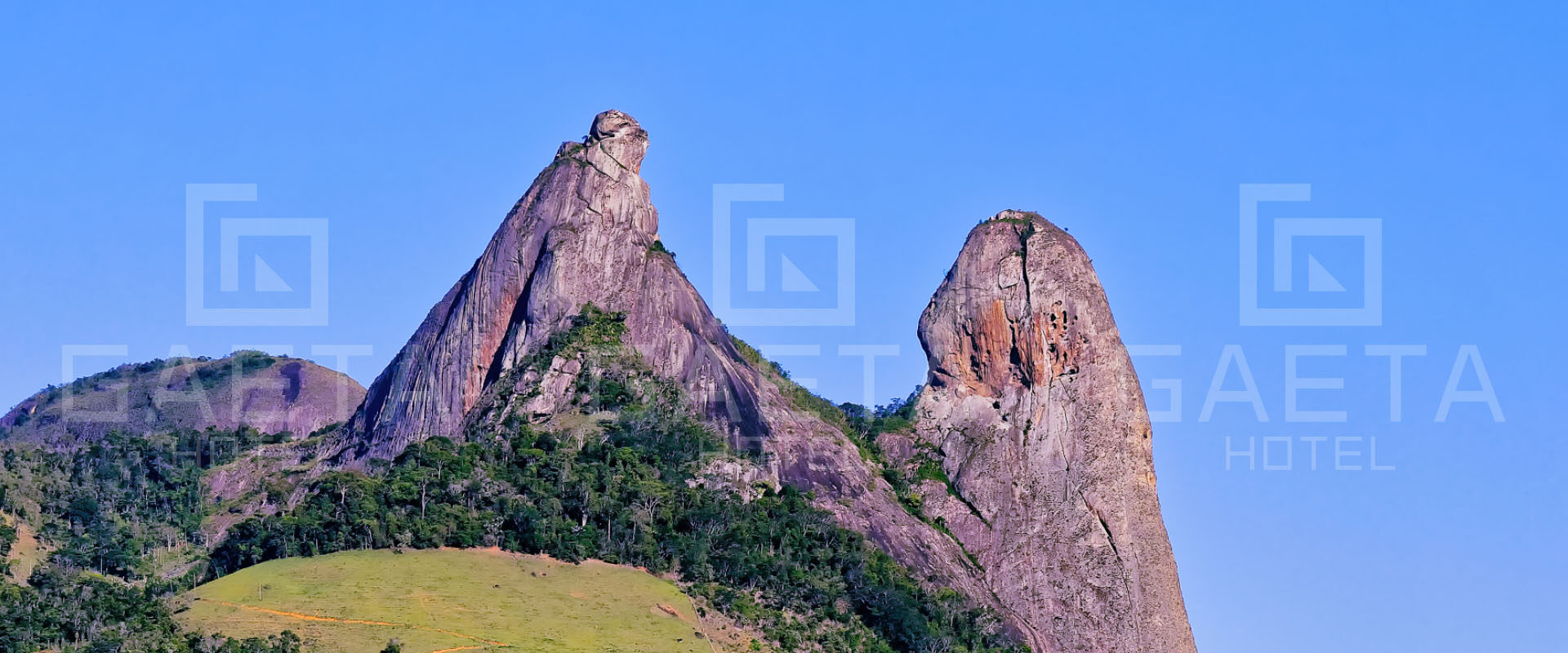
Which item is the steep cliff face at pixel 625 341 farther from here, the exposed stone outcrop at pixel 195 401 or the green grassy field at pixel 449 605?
the exposed stone outcrop at pixel 195 401

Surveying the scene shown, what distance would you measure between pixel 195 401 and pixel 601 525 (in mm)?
61648

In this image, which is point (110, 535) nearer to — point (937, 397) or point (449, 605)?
point (449, 605)

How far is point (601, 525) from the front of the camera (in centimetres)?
10331

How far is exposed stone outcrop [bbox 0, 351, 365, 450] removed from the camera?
495 feet

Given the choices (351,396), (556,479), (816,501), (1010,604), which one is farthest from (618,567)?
(351,396)

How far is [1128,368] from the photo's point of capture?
123 metres

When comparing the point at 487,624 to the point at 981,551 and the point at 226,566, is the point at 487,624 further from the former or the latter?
the point at 981,551

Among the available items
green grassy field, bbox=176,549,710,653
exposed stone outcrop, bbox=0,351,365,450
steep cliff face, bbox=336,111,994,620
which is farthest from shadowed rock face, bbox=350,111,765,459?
exposed stone outcrop, bbox=0,351,365,450

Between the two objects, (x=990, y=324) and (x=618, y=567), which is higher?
(x=990, y=324)

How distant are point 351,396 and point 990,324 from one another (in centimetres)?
5135

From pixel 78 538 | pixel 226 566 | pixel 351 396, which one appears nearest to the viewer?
pixel 226 566

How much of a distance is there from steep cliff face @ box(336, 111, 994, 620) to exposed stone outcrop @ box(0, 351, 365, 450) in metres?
30.6

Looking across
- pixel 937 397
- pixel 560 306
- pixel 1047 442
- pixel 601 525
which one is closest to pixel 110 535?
pixel 560 306

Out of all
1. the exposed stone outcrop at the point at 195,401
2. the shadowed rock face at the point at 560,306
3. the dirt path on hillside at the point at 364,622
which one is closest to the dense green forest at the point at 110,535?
the dirt path on hillside at the point at 364,622
